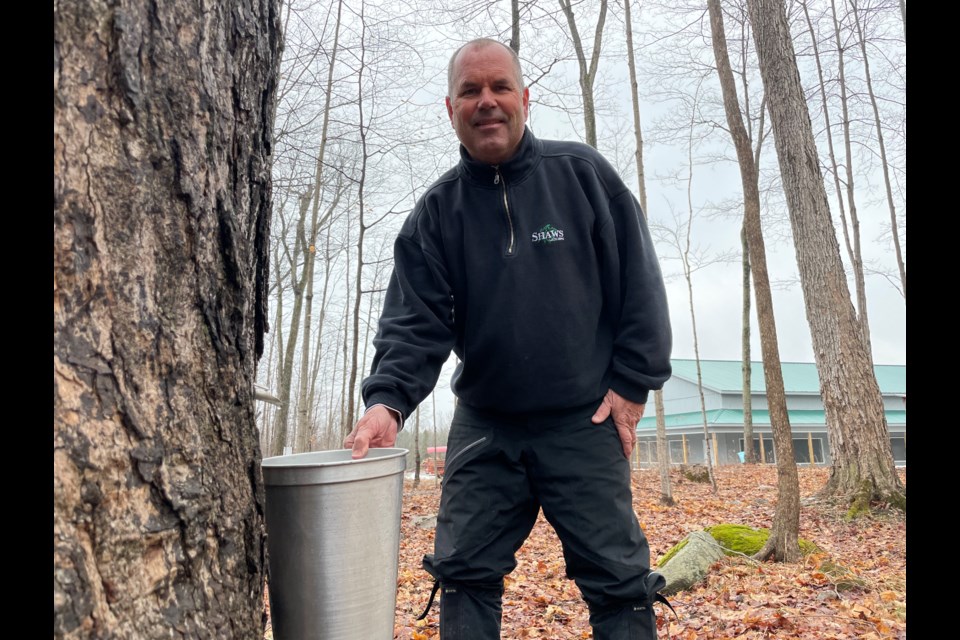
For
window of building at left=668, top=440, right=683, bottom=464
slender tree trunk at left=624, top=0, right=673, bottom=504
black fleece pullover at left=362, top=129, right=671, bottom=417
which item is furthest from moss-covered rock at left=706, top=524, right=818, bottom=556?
window of building at left=668, top=440, right=683, bottom=464

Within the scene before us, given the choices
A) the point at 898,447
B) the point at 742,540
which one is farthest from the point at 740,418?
the point at 742,540

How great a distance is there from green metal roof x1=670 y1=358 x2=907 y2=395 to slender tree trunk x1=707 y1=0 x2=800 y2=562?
81.6 ft

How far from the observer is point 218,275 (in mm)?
1490

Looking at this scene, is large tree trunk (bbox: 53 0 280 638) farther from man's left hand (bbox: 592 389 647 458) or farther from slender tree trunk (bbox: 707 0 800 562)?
slender tree trunk (bbox: 707 0 800 562)

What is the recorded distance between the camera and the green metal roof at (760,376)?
1196 inches

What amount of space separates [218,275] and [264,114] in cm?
55

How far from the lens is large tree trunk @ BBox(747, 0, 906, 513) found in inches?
271

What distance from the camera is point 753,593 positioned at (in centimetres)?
415

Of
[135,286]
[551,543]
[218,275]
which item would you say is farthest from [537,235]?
[551,543]

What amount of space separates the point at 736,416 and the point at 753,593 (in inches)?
1020

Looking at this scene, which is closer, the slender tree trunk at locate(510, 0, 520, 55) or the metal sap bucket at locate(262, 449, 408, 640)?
the metal sap bucket at locate(262, 449, 408, 640)

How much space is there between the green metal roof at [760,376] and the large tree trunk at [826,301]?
22.8m
